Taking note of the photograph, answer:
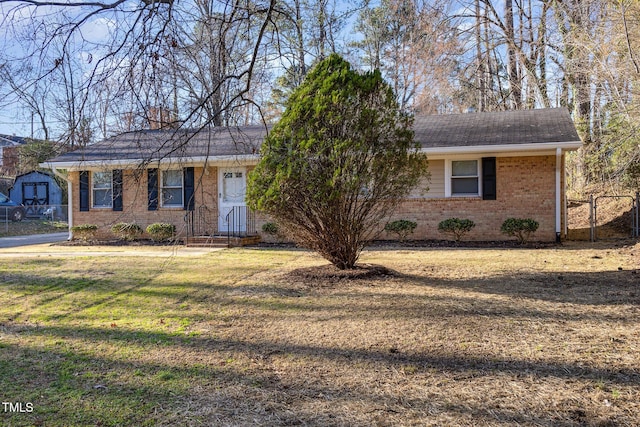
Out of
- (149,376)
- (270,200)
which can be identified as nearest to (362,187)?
(270,200)

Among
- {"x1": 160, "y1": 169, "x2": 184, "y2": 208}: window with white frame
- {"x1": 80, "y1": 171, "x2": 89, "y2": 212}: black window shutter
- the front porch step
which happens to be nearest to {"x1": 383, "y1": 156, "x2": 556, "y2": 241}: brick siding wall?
the front porch step

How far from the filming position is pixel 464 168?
Answer: 1320 cm

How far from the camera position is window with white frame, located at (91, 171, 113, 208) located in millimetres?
15711

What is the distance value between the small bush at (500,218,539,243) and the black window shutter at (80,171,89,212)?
43.4 feet

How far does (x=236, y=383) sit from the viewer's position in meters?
3.41

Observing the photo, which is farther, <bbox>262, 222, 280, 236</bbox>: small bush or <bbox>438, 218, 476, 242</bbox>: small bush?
<bbox>262, 222, 280, 236</bbox>: small bush

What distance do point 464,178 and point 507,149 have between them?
154 cm

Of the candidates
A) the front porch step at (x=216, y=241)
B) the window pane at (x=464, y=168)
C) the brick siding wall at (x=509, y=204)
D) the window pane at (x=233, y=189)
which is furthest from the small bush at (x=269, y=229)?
the window pane at (x=464, y=168)

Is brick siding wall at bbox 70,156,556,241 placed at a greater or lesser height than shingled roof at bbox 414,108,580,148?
lesser

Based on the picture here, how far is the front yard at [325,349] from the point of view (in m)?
2.95

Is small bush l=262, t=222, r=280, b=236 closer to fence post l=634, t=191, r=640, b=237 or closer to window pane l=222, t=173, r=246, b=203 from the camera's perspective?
window pane l=222, t=173, r=246, b=203

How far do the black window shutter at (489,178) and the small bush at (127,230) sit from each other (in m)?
10.6

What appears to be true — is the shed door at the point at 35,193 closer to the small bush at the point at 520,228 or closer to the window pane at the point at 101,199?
the window pane at the point at 101,199

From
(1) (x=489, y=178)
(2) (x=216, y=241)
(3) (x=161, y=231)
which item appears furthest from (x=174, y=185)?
(1) (x=489, y=178)
